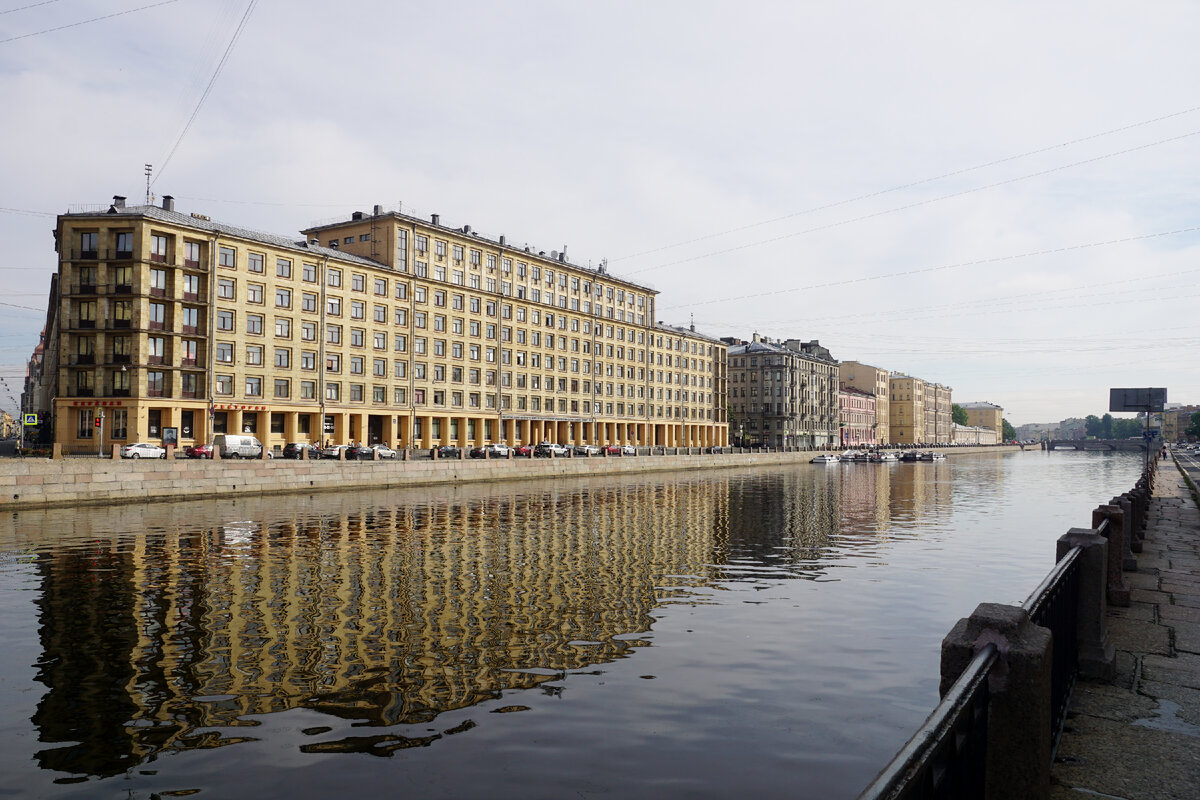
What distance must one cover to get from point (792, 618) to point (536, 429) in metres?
85.5

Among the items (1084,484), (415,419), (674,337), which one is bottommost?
A: (1084,484)

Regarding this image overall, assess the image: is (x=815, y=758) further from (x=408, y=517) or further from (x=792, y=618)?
(x=408, y=517)

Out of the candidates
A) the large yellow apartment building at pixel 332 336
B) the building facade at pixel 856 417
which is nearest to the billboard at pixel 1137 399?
the large yellow apartment building at pixel 332 336

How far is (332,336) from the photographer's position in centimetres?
7594

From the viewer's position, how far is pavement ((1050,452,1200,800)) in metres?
5.84

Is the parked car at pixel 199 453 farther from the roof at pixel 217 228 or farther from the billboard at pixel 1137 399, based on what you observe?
the billboard at pixel 1137 399

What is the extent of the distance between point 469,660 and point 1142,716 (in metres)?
8.55

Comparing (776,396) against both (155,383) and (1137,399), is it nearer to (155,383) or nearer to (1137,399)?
(155,383)

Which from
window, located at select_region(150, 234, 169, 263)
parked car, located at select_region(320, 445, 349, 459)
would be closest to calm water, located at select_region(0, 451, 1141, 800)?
parked car, located at select_region(320, 445, 349, 459)

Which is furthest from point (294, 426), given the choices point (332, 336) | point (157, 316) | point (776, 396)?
point (776, 396)

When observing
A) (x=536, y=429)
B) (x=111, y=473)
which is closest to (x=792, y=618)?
(x=111, y=473)

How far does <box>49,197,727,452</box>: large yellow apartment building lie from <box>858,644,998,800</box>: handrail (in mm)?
69550

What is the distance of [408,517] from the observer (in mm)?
33156

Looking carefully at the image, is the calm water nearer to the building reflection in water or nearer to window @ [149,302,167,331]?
the building reflection in water
